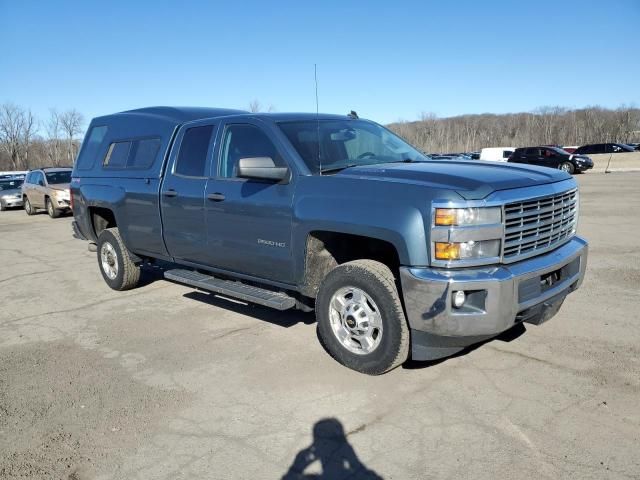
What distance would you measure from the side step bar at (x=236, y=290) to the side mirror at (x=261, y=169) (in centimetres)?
105

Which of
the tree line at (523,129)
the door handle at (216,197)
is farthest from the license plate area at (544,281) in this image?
the tree line at (523,129)

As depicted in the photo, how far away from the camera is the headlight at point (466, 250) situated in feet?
11.2

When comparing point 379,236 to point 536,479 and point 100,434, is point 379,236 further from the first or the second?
point 100,434

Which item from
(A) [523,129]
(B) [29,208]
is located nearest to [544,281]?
(B) [29,208]

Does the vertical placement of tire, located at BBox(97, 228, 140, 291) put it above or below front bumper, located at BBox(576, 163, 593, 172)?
above

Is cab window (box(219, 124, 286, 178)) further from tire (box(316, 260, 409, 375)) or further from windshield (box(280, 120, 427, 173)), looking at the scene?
tire (box(316, 260, 409, 375))

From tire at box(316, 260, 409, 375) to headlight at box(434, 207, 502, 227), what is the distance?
664 mm

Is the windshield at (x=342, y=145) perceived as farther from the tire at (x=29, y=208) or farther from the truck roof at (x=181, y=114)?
the tire at (x=29, y=208)

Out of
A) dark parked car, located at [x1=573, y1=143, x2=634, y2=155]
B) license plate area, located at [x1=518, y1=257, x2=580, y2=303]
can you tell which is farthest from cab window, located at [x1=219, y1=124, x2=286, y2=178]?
dark parked car, located at [x1=573, y1=143, x2=634, y2=155]

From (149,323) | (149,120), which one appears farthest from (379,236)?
(149,120)

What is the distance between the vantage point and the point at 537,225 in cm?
378

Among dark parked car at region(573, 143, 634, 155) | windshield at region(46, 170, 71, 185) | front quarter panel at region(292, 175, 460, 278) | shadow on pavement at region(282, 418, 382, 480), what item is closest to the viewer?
shadow on pavement at region(282, 418, 382, 480)

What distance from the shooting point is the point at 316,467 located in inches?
115

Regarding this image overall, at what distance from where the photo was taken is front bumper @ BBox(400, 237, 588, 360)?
11.0ft
